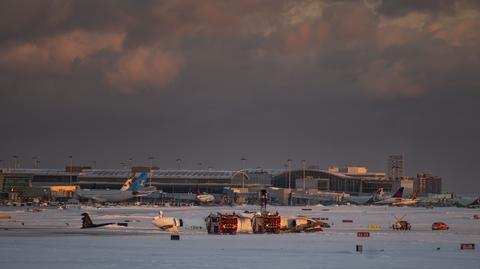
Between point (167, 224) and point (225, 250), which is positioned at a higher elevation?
point (167, 224)

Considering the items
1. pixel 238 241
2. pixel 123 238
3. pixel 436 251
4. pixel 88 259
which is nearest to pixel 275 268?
pixel 88 259

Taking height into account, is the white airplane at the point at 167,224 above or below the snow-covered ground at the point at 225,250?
above

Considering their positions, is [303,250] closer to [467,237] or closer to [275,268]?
[275,268]

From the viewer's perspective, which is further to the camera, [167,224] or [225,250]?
[167,224]

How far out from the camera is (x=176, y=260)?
53.7 metres

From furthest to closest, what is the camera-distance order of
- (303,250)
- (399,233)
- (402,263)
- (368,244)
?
1. (399,233)
2. (368,244)
3. (303,250)
4. (402,263)

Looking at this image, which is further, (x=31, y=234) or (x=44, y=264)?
(x=31, y=234)

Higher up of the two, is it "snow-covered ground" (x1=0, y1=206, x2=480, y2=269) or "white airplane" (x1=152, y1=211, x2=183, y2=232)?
"white airplane" (x1=152, y1=211, x2=183, y2=232)

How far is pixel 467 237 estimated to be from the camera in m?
83.4

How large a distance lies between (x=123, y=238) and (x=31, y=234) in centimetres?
1022

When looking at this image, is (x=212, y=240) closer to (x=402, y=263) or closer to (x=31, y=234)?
(x=31, y=234)

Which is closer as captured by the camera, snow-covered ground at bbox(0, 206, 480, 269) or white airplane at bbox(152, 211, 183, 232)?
snow-covered ground at bbox(0, 206, 480, 269)

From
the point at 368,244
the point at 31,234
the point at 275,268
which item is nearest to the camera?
the point at 275,268

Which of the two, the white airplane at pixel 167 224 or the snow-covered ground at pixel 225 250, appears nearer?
the snow-covered ground at pixel 225 250
